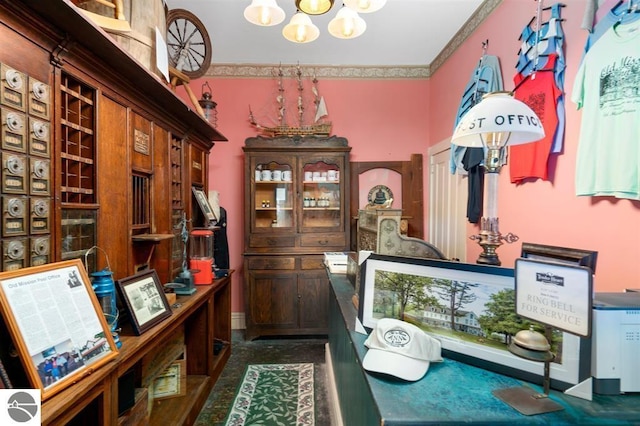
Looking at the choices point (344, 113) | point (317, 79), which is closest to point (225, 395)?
point (344, 113)

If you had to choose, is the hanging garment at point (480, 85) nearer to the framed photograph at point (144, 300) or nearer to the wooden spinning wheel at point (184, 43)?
the wooden spinning wheel at point (184, 43)

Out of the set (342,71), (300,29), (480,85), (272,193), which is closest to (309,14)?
(300,29)

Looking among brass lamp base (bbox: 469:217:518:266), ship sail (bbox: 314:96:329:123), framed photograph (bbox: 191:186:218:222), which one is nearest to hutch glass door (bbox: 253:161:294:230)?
ship sail (bbox: 314:96:329:123)

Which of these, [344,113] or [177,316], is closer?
[177,316]

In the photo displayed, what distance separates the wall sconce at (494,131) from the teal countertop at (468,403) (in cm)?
51

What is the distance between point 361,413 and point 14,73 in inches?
64.1

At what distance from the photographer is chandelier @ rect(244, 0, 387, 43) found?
1.78m

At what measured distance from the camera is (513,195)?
2.27 meters

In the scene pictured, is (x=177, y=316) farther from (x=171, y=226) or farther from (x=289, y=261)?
(x=289, y=261)

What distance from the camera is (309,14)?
6.12 feet

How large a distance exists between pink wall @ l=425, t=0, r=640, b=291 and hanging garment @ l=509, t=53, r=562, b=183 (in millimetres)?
64

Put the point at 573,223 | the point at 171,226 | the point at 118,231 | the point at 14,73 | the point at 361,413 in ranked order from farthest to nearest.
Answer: the point at 171,226 → the point at 573,223 → the point at 118,231 → the point at 361,413 → the point at 14,73

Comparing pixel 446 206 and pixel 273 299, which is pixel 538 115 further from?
pixel 273 299

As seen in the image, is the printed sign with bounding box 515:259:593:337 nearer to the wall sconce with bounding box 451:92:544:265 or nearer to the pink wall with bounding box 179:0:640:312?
the wall sconce with bounding box 451:92:544:265
